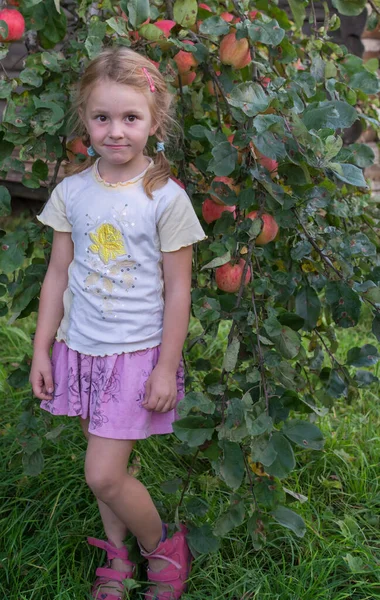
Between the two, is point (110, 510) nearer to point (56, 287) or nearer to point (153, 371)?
point (153, 371)

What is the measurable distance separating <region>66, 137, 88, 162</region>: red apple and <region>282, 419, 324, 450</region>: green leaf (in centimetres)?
73

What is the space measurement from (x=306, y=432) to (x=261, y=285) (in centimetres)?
28

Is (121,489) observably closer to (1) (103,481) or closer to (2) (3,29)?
(1) (103,481)

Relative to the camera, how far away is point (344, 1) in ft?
5.33

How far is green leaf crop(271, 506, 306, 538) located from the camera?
1485 millimetres

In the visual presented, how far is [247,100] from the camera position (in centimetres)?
126

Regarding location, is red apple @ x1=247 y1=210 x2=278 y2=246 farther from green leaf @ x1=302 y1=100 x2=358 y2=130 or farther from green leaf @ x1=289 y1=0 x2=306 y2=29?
green leaf @ x1=289 y1=0 x2=306 y2=29

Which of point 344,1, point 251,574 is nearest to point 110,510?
point 251,574

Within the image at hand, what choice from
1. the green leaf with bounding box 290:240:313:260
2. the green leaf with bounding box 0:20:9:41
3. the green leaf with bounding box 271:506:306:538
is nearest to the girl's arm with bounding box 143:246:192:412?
the green leaf with bounding box 290:240:313:260

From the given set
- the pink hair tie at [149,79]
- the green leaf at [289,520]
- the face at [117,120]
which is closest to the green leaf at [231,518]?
the green leaf at [289,520]

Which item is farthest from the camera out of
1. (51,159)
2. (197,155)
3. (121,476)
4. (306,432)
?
(197,155)

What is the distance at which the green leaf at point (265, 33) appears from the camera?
135 centimetres

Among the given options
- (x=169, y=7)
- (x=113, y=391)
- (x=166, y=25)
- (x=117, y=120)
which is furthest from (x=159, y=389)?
(x=169, y=7)

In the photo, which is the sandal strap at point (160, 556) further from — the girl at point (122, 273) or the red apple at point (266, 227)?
the red apple at point (266, 227)
